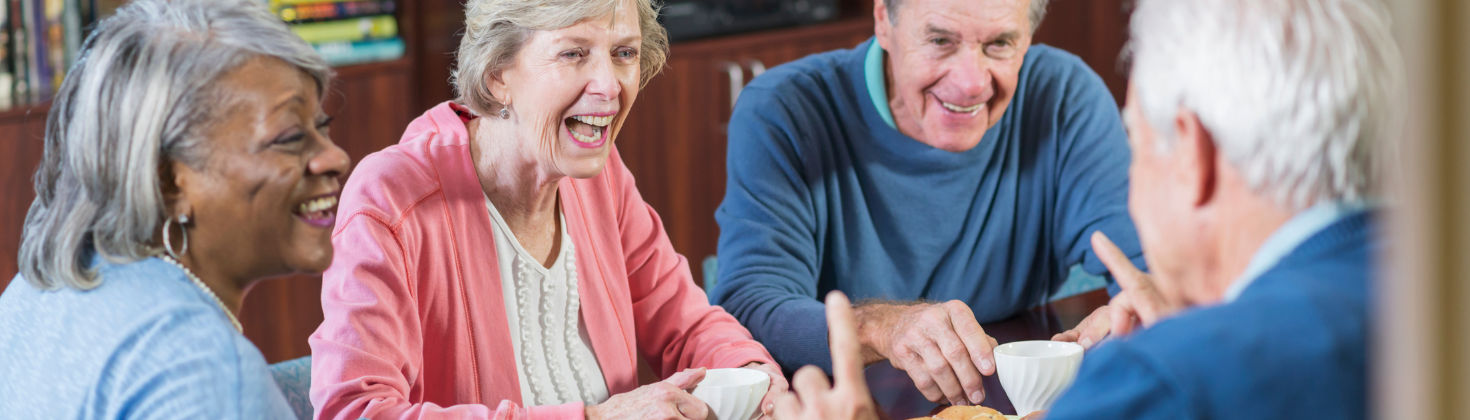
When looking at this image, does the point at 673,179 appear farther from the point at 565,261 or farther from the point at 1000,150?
the point at 565,261

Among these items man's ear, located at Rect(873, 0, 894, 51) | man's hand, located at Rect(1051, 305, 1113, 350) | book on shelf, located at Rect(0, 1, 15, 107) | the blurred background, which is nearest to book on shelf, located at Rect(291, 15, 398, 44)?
the blurred background

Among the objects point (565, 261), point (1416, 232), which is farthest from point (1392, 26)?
point (565, 261)

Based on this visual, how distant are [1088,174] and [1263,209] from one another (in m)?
1.17

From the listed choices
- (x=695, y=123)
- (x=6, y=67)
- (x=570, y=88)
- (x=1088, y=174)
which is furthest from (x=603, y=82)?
(x=695, y=123)

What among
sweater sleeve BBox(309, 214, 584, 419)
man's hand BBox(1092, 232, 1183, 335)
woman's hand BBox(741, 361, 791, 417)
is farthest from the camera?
woman's hand BBox(741, 361, 791, 417)

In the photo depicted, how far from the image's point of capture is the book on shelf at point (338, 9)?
9.06 feet

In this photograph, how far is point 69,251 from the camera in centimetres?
80

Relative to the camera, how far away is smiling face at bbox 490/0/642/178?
1.26m

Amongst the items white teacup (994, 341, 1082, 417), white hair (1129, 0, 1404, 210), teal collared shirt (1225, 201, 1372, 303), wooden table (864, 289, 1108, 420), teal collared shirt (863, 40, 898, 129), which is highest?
white hair (1129, 0, 1404, 210)

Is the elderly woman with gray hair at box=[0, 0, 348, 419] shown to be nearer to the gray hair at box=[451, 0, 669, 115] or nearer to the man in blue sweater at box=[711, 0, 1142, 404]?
the gray hair at box=[451, 0, 669, 115]

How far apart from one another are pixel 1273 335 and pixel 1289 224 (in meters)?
0.07

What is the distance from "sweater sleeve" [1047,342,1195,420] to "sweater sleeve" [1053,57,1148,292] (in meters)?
1.10

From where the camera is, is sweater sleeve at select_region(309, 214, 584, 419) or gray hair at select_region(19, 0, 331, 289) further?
sweater sleeve at select_region(309, 214, 584, 419)

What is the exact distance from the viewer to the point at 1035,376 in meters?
1.13
